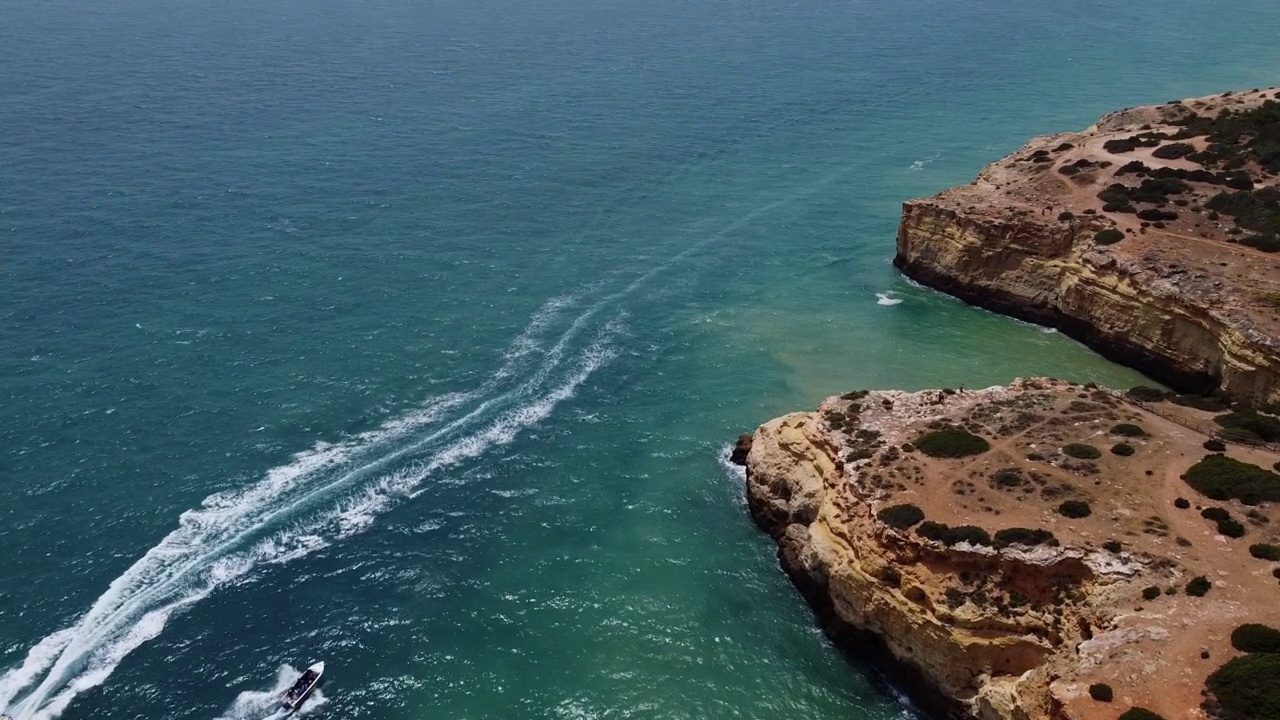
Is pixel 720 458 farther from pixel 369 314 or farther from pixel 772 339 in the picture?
pixel 369 314

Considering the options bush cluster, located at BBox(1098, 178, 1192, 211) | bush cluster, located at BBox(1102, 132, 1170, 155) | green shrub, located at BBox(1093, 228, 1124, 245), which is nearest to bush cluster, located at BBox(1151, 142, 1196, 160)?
bush cluster, located at BBox(1102, 132, 1170, 155)

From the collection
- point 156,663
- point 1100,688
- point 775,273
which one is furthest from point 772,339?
point 156,663

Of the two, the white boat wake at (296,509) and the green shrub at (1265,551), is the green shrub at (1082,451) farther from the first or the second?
the white boat wake at (296,509)

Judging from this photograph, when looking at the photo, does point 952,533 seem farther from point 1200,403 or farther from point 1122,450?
point 1200,403

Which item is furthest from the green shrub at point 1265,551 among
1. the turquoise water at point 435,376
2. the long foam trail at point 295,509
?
the long foam trail at point 295,509

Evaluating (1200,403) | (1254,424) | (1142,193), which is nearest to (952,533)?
(1254,424)

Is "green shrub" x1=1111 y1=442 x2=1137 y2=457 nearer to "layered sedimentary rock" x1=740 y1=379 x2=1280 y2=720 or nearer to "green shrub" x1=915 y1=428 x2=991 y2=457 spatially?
"layered sedimentary rock" x1=740 y1=379 x2=1280 y2=720
